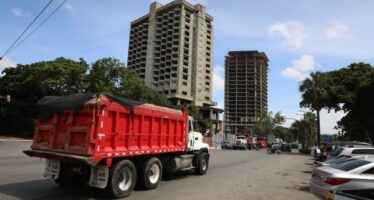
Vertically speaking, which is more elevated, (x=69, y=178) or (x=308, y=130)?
(x=308, y=130)

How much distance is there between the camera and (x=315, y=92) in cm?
5031

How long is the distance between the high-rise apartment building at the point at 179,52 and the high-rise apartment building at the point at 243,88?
41.2 meters

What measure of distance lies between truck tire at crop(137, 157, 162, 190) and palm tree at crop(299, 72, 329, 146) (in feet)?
136

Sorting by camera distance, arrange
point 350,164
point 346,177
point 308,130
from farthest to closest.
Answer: point 308,130 < point 350,164 < point 346,177

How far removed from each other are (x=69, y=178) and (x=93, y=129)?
112 inches

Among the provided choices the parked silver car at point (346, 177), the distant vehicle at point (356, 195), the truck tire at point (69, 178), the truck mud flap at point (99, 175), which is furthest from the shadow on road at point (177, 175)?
the distant vehicle at point (356, 195)

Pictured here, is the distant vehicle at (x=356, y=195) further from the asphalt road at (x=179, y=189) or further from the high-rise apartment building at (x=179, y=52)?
the high-rise apartment building at (x=179, y=52)

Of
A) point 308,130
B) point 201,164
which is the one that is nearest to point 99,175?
point 201,164

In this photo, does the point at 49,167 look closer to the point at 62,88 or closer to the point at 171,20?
the point at 62,88

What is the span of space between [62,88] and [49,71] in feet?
10.3

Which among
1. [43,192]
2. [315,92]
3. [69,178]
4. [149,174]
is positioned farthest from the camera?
[315,92]

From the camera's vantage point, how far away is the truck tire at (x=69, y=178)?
1059cm

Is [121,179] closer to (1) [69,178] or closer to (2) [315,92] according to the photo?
(1) [69,178]

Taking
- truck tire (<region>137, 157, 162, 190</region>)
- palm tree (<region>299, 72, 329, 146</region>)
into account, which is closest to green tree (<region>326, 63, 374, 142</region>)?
palm tree (<region>299, 72, 329, 146</region>)
